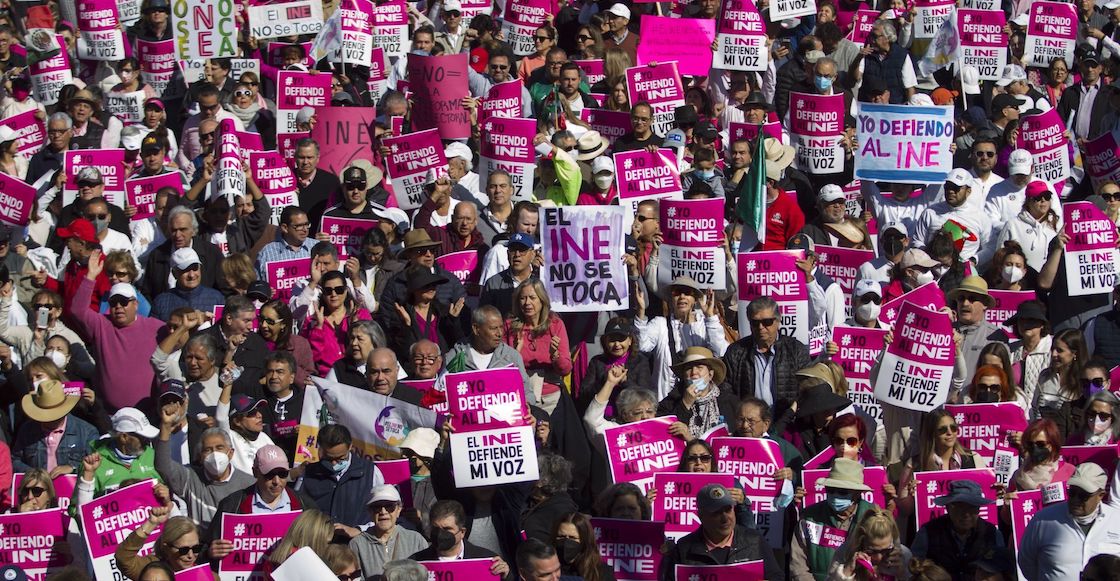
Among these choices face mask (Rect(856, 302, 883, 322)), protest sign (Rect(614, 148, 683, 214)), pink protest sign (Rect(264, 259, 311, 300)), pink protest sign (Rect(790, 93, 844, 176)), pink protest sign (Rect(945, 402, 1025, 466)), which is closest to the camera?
pink protest sign (Rect(945, 402, 1025, 466))

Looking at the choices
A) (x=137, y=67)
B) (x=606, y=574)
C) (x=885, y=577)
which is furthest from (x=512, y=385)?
(x=137, y=67)

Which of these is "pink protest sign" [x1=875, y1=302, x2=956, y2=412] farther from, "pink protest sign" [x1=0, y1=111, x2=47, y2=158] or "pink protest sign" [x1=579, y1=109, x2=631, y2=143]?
"pink protest sign" [x1=0, y1=111, x2=47, y2=158]

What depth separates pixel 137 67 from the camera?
67.4ft

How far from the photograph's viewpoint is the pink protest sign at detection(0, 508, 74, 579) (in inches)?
475

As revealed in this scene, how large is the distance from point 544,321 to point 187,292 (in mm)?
2746

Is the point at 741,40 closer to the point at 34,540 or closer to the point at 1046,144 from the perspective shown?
the point at 1046,144

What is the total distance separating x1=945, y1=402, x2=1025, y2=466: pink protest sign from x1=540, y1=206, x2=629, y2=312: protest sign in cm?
285

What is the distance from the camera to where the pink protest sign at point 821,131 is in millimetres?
18156

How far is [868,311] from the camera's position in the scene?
14883 millimetres

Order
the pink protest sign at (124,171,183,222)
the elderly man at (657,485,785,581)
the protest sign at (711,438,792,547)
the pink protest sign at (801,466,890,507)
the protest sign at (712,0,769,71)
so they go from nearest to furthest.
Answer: the elderly man at (657,485,785,581) → the pink protest sign at (801,466,890,507) → the protest sign at (711,438,792,547) → the pink protest sign at (124,171,183,222) → the protest sign at (712,0,769,71)

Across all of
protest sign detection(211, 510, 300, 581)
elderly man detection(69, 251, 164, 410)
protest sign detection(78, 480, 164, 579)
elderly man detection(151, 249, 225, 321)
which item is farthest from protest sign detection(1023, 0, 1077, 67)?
protest sign detection(78, 480, 164, 579)

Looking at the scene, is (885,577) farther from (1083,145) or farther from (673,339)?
→ (1083,145)

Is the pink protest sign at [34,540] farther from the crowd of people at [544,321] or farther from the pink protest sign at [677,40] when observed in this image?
the pink protest sign at [677,40]

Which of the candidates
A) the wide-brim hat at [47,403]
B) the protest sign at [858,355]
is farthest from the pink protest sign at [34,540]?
the protest sign at [858,355]
